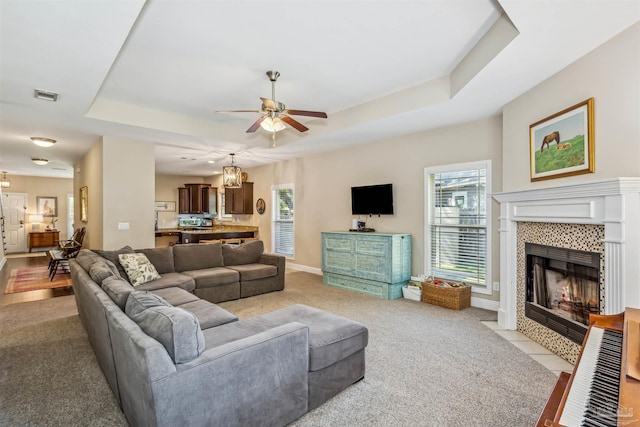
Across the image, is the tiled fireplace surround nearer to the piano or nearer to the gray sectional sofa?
the piano

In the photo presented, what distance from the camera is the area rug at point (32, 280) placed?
18.2 ft

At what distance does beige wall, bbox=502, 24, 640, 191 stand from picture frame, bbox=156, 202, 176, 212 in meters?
10.7

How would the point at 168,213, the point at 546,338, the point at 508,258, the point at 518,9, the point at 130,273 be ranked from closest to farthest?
the point at 518,9
the point at 546,338
the point at 508,258
the point at 130,273
the point at 168,213

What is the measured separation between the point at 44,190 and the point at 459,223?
13.3 metres

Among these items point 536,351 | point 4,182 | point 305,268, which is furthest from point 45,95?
point 4,182

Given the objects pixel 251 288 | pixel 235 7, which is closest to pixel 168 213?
pixel 251 288

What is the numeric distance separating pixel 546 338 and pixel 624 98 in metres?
2.22

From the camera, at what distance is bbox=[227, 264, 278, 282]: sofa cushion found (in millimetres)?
4949

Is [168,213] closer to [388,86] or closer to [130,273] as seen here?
[130,273]

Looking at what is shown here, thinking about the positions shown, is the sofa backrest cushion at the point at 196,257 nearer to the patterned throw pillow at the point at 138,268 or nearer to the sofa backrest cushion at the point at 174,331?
the patterned throw pillow at the point at 138,268

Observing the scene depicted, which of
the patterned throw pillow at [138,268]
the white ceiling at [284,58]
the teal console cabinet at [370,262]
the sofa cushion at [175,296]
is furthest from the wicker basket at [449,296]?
the patterned throw pillow at [138,268]

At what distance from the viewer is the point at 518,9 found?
212 centimetres

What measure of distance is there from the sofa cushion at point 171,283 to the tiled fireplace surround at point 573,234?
3.93 metres

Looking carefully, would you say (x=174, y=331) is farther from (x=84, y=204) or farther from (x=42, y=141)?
(x=84, y=204)
